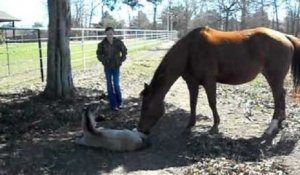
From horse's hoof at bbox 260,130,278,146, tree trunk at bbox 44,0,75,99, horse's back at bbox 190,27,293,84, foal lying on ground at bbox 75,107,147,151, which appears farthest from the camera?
tree trunk at bbox 44,0,75,99

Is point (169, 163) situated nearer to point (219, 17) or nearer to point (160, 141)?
point (160, 141)

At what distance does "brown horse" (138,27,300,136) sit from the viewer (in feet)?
23.6

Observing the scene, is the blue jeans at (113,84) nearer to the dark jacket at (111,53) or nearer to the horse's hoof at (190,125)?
the dark jacket at (111,53)

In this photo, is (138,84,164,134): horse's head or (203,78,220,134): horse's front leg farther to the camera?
(203,78,220,134): horse's front leg

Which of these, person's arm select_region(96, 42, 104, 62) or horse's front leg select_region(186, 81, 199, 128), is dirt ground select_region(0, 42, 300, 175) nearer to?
horse's front leg select_region(186, 81, 199, 128)

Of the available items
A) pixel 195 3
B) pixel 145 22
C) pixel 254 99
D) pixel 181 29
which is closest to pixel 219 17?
pixel 195 3

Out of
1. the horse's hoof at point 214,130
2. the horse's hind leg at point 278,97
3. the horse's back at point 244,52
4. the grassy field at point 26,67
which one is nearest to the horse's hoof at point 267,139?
the horse's hind leg at point 278,97

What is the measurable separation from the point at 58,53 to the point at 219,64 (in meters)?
4.11

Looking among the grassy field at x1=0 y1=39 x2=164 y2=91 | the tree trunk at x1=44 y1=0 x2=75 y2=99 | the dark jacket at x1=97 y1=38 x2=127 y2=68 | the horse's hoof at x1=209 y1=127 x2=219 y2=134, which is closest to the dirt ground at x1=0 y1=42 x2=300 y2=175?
the horse's hoof at x1=209 y1=127 x2=219 y2=134

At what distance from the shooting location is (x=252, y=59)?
767cm

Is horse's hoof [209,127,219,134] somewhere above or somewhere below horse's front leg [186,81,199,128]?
below

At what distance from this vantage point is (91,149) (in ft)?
20.9

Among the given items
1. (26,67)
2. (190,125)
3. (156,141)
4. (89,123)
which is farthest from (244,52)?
(26,67)

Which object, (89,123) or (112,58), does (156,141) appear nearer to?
(89,123)
